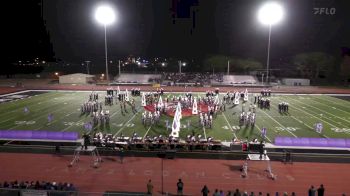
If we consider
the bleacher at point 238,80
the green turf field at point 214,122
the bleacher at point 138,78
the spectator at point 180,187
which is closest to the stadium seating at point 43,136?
the green turf field at point 214,122

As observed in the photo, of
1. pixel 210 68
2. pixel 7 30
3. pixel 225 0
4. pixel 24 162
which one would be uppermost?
pixel 225 0

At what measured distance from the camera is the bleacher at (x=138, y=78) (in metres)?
60.0

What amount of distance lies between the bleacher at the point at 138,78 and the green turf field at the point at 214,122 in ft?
69.9

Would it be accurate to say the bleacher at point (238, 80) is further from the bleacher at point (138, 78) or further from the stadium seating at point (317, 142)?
the stadium seating at point (317, 142)

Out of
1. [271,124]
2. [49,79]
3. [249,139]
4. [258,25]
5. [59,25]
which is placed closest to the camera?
[249,139]

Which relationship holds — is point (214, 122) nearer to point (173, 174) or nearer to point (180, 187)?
point (173, 174)

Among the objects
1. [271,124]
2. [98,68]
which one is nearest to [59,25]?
[98,68]

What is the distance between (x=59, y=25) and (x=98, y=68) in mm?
12966

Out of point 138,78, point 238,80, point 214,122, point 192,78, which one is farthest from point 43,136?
point 238,80

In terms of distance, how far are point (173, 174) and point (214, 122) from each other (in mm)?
11609

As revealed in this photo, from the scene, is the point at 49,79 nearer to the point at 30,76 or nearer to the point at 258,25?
the point at 30,76

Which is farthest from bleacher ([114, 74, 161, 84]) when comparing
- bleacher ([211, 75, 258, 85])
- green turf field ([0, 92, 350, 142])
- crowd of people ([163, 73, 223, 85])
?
green turf field ([0, 92, 350, 142])

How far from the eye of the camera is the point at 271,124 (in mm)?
27125

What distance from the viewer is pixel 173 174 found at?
16453mm
